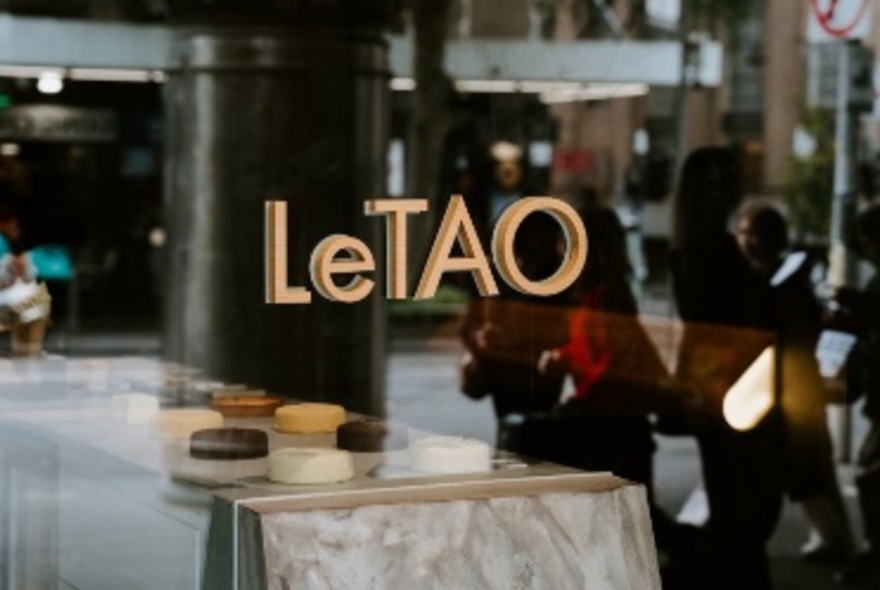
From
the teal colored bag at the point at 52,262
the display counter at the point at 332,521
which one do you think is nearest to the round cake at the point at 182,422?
the display counter at the point at 332,521

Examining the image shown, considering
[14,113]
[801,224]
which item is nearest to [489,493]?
[14,113]

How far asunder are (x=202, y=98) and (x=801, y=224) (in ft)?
5.97

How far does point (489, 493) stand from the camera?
3.05 meters

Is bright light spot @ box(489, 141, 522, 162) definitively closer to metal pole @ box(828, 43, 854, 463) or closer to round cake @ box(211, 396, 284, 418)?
metal pole @ box(828, 43, 854, 463)

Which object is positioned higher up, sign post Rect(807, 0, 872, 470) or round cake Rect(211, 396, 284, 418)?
sign post Rect(807, 0, 872, 470)

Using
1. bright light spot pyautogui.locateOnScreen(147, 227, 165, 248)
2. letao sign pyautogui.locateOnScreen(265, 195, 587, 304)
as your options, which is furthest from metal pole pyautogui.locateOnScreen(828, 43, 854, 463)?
bright light spot pyautogui.locateOnScreen(147, 227, 165, 248)

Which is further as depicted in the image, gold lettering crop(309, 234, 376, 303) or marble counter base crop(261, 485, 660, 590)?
gold lettering crop(309, 234, 376, 303)

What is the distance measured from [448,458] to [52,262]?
59.6 inches

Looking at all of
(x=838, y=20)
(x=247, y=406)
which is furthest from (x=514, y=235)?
(x=838, y=20)

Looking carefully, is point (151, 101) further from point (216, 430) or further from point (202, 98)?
point (216, 430)

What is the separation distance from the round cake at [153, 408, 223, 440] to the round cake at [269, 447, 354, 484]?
0.30m

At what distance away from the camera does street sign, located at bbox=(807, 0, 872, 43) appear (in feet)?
18.0

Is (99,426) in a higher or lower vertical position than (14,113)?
lower

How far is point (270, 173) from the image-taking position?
491 cm
